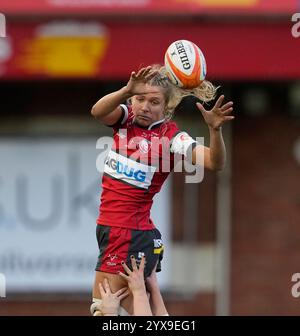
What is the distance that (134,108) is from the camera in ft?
22.7

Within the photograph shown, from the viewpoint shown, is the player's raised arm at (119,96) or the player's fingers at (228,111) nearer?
the player's fingers at (228,111)

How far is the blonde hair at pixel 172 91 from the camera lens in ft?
22.6

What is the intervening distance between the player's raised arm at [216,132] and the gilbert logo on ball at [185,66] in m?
0.34

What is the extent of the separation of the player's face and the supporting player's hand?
104 cm

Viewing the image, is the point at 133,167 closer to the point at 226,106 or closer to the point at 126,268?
the point at 126,268

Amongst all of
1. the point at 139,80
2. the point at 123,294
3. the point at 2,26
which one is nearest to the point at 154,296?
the point at 123,294

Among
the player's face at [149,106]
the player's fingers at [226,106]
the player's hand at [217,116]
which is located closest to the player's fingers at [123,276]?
the player's face at [149,106]

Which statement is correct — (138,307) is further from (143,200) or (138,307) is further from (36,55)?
(36,55)

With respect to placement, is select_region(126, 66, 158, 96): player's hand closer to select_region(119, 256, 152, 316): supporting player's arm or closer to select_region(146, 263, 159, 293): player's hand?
select_region(119, 256, 152, 316): supporting player's arm

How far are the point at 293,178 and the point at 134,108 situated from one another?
7.13 m

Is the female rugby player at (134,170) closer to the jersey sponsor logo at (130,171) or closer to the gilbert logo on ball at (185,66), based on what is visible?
the jersey sponsor logo at (130,171)

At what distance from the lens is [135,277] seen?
22.6 feet

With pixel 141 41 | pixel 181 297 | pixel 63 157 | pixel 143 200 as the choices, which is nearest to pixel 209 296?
pixel 181 297

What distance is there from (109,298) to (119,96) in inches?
49.9
